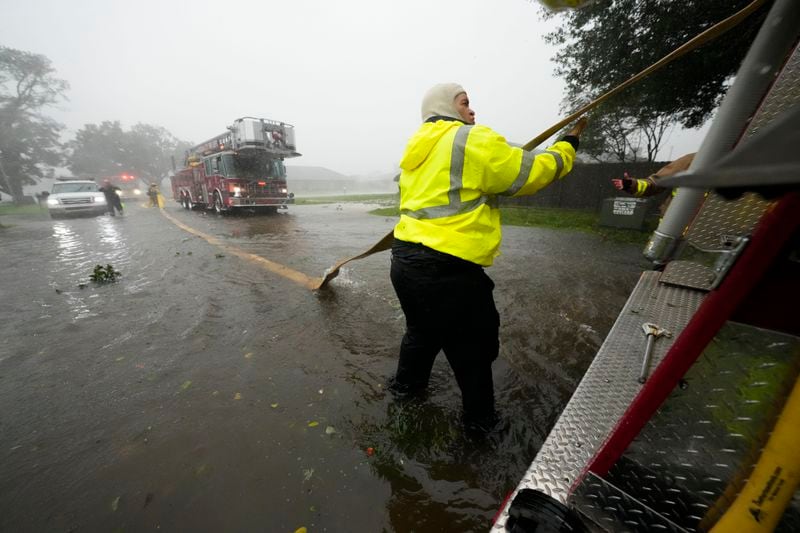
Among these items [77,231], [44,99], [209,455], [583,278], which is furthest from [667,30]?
[44,99]

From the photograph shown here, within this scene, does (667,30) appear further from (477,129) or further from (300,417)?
(300,417)

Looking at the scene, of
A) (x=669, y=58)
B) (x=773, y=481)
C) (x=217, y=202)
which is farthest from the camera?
(x=217, y=202)

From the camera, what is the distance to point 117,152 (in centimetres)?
5662

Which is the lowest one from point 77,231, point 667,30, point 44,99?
point 77,231

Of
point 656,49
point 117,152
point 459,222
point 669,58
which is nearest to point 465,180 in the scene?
point 459,222

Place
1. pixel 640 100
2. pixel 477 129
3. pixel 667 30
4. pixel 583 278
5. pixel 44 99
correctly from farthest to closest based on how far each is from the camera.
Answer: pixel 44 99 → pixel 640 100 → pixel 667 30 → pixel 583 278 → pixel 477 129

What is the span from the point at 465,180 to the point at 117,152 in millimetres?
77951

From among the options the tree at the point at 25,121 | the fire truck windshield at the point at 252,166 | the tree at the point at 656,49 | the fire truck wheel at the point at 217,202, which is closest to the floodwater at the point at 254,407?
the tree at the point at 656,49

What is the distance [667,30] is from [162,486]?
1090cm

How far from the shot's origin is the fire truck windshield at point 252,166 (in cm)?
1299

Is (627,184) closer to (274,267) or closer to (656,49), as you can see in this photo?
(274,267)

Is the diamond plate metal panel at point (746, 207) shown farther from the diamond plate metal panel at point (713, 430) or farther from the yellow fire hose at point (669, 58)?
the diamond plate metal panel at point (713, 430)

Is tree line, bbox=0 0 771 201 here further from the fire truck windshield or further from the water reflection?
the fire truck windshield

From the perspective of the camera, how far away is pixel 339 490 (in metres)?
1.57
